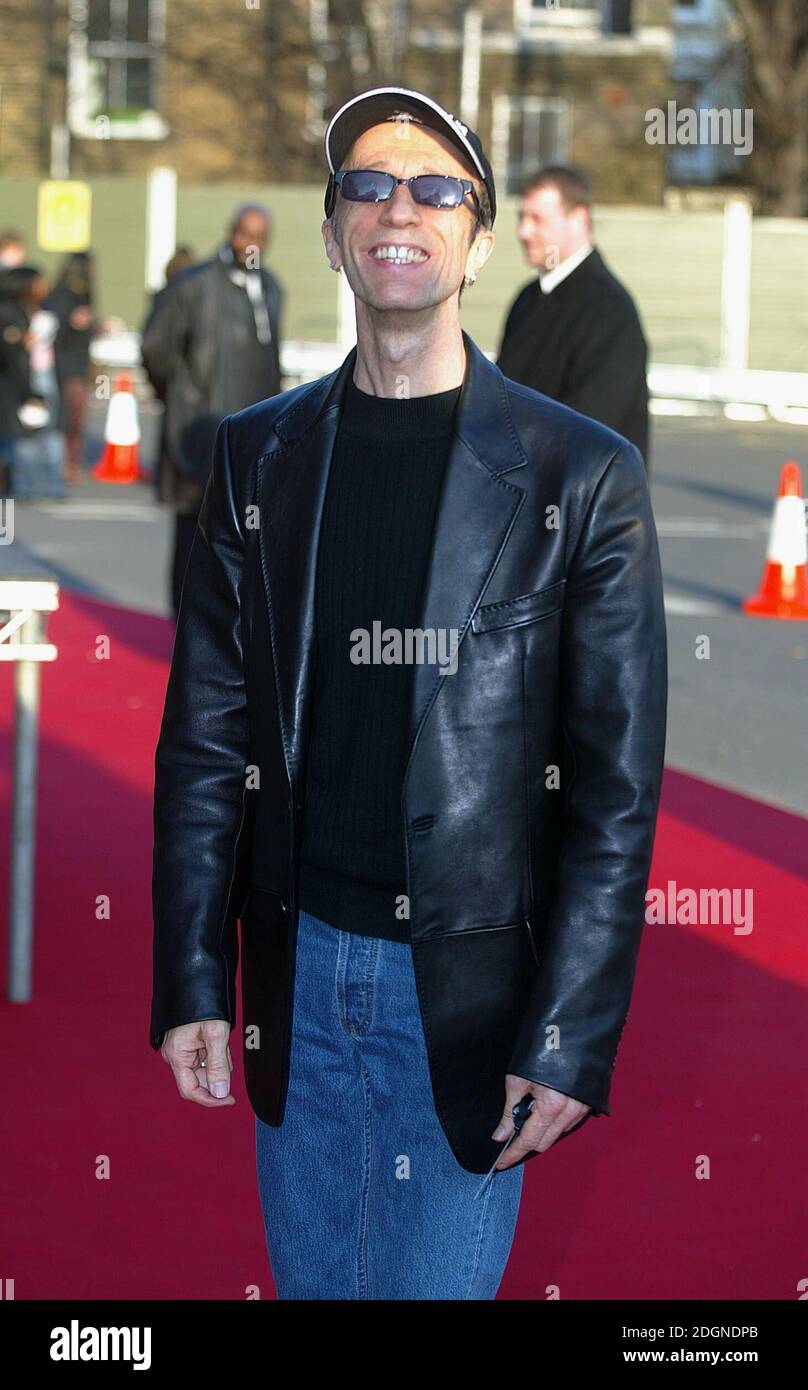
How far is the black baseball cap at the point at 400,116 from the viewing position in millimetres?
2666

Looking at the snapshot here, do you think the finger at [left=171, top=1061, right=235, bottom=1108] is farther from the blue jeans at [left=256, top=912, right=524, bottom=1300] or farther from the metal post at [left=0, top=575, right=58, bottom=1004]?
the metal post at [left=0, top=575, right=58, bottom=1004]

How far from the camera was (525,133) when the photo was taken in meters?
34.6

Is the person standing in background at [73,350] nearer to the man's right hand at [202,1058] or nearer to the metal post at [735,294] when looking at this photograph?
the metal post at [735,294]

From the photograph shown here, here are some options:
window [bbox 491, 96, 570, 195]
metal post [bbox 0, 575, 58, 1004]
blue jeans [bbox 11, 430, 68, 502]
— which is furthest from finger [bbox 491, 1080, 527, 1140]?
window [bbox 491, 96, 570, 195]

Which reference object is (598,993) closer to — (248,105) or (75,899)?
(75,899)

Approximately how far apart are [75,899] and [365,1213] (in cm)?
388

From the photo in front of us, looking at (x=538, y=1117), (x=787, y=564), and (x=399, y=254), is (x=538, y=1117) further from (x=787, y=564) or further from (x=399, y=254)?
(x=787, y=564)

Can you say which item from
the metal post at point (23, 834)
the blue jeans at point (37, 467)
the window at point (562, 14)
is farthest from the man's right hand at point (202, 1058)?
the window at point (562, 14)

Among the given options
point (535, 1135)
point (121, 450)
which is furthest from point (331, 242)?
point (121, 450)

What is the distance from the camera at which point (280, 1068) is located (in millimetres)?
2691

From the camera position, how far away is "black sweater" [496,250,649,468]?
23.9ft

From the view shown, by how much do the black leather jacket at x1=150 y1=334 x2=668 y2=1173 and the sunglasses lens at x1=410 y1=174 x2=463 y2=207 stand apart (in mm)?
205

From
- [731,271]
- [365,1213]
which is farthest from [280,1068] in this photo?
[731,271]

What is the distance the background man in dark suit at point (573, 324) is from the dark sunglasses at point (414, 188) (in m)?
4.58
